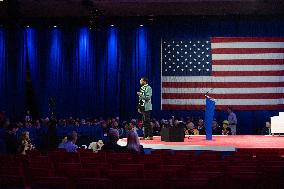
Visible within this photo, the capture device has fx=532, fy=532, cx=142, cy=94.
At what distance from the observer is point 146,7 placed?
20844 mm

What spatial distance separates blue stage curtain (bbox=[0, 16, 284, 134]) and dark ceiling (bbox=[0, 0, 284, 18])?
25.4 inches

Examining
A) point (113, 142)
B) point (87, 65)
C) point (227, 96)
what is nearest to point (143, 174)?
point (113, 142)

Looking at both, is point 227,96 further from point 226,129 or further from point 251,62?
point 226,129

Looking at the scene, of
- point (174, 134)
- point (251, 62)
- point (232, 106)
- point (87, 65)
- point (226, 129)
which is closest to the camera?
point (174, 134)

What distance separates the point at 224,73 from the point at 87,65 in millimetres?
5759

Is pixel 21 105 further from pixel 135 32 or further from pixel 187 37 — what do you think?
pixel 187 37

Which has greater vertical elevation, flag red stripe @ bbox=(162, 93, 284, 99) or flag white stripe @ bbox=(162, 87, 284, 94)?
flag white stripe @ bbox=(162, 87, 284, 94)

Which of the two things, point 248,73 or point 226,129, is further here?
point 248,73

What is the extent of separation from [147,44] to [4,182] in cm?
1726

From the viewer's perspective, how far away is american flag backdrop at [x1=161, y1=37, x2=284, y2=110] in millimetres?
21422

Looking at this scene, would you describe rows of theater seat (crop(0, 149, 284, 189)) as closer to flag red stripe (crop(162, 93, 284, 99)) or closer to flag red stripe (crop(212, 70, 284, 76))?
flag red stripe (crop(162, 93, 284, 99))

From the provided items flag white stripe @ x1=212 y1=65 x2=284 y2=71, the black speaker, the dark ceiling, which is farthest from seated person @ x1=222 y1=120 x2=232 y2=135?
the black speaker

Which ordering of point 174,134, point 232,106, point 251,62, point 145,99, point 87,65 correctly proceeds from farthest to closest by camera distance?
point 87,65, point 232,106, point 251,62, point 174,134, point 145,99

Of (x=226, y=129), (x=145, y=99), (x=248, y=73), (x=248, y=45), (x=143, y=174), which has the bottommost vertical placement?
(x=226, y=129)
